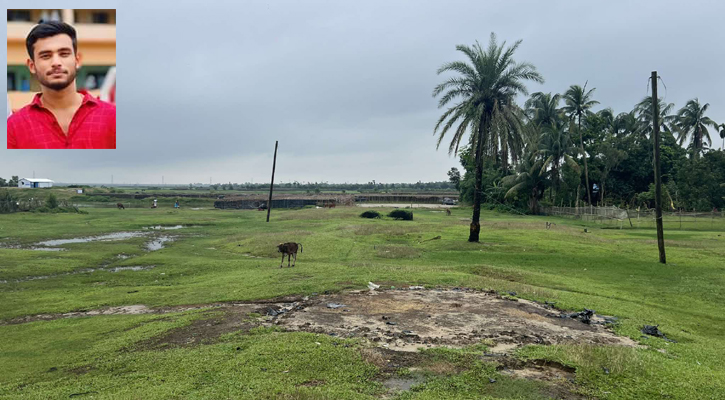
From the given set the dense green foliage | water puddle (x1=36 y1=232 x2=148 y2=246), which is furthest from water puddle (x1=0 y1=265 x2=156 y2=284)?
the dense green foliage

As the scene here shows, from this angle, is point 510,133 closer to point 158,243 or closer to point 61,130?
point 61,130

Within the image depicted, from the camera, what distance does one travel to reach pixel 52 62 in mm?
8594

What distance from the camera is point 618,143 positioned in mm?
64125

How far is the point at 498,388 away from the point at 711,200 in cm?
6496

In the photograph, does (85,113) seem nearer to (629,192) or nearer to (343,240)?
(343,240)

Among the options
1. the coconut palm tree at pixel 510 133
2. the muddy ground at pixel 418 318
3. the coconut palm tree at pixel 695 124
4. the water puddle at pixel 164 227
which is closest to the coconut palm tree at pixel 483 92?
the coconut palm tree at pixel 510 133

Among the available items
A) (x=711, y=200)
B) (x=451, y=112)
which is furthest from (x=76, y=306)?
(x=711, y=200)

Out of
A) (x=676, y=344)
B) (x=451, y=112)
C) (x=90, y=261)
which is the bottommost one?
(x=90, y=261)

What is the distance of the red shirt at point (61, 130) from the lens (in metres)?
8.96

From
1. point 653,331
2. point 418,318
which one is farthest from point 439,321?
point 653,331

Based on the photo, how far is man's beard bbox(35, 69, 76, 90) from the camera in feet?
28.3

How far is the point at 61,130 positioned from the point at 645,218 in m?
54.0

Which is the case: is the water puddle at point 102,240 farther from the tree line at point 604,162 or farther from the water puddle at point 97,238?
the tree line at point 604,162

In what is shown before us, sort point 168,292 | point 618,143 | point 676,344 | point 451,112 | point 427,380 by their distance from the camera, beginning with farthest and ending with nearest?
1. point 618,143
2. point 451,112
3. point 168,292
4. point 676,344
5. point 427,380
